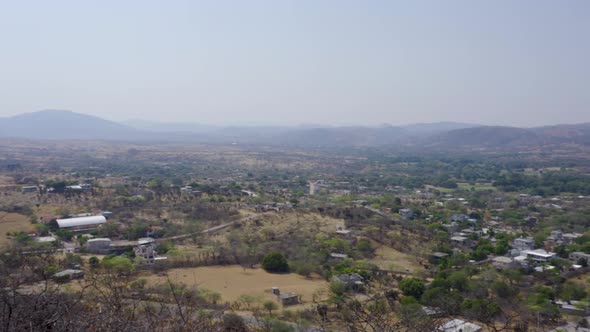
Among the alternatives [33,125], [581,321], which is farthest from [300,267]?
[33,125]

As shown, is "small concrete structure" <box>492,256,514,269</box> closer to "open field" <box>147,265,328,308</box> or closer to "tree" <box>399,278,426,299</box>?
"tree" <box>399,278,426,299</box>

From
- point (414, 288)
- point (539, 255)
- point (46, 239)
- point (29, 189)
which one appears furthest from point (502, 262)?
point (29, 189)

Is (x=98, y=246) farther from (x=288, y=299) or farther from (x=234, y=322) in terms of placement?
(x=234, y=322)

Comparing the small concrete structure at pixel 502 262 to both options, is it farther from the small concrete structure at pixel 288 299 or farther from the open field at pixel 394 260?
the small concrete structure at pixel 288 299

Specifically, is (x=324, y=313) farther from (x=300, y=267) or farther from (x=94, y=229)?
(x=94, y=229)

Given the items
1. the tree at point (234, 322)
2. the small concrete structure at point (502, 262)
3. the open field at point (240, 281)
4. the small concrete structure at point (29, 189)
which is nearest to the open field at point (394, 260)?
the small concrete structure at point (502, 262)

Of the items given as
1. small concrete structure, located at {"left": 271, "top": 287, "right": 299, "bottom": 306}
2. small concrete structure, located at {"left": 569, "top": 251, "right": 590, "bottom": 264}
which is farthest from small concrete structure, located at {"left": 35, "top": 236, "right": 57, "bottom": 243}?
small concrete structure, located at {"left": 569, "top": 251, "right": 590, "bottom": 264}

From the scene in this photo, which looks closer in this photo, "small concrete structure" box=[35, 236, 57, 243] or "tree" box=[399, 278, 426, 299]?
"tree" box=[399, 278, 426, 299]
